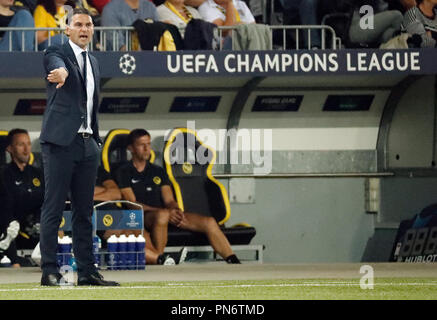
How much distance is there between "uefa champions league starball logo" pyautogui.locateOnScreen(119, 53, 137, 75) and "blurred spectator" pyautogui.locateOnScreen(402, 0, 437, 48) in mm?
3241

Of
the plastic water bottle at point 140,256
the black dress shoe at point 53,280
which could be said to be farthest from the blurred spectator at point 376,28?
the black dress shoe at point 53,280

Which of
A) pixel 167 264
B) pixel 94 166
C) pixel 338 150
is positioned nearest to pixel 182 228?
pixel 167 264

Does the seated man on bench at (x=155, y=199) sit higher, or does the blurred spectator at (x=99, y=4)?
the blurred spectator at (x=99, y=4)

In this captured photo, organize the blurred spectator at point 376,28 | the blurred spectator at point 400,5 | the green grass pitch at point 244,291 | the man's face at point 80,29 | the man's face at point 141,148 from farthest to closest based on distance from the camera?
the blurred spectator at point 400,5 → the blurred spectator at point 376,28 → the man's face at point 141,148 → the man's face at point 80,29 → the green grass pitch at point 244,291

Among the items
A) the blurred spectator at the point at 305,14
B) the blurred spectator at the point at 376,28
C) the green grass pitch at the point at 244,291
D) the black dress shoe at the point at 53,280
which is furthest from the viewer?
the blurred spectator at the point at 305,14

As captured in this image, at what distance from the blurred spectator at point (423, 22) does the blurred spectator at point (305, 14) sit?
3.48 ft

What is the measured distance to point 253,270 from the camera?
10.6 meters

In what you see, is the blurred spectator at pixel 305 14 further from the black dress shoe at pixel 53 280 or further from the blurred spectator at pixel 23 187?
the black dress shoe at pixel 53 280

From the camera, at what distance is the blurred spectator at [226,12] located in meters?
14.2

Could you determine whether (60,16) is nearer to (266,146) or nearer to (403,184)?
(266,146)

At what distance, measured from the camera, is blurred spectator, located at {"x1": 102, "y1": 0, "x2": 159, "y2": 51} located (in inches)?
521

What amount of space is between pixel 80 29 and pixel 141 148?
17.8 ft

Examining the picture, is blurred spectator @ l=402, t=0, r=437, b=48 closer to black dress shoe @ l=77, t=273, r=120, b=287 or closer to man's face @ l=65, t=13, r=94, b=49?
man's face @ l=65, t=13, r=94, b=49

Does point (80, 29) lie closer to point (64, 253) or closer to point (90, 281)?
point (90, 281)
